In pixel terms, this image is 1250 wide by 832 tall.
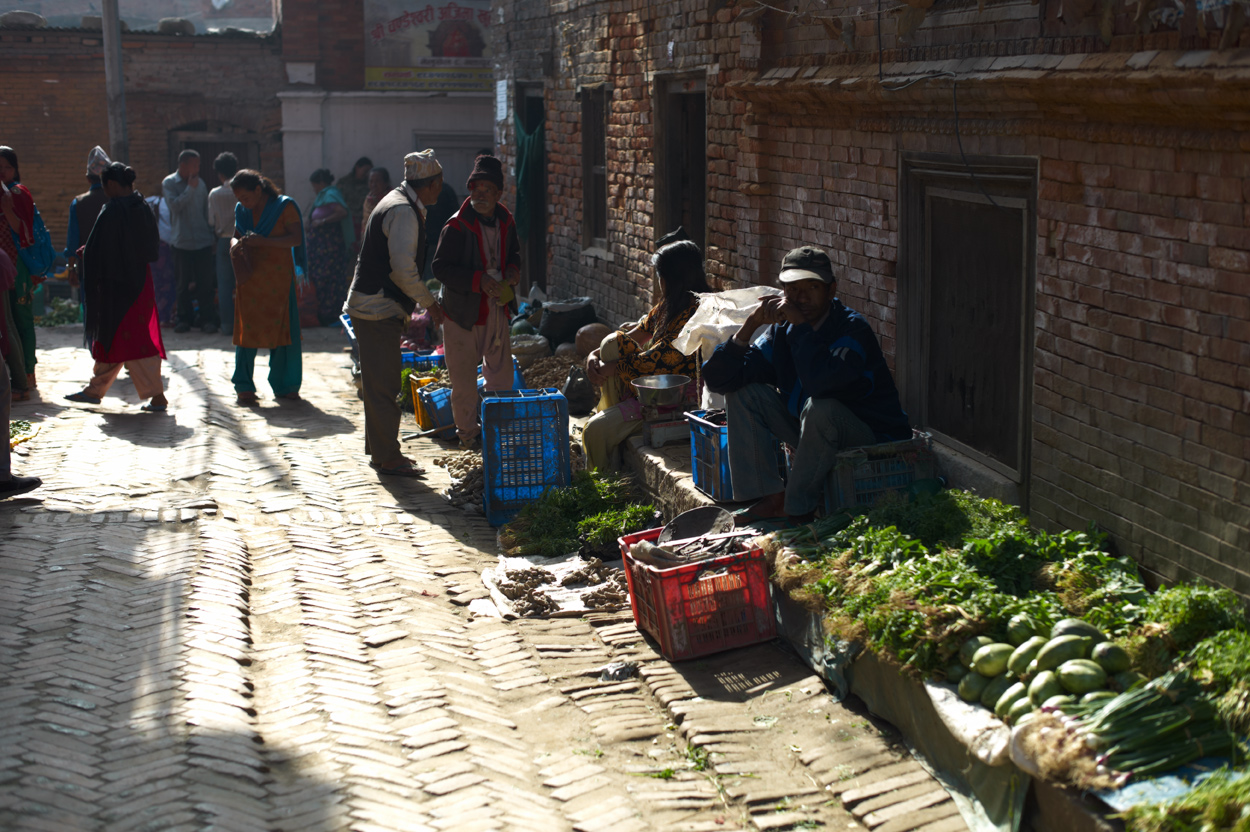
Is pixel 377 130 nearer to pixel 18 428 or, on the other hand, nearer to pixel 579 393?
pixel 18 428

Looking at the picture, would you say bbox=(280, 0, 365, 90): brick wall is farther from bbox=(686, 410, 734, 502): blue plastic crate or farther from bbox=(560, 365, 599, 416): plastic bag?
bbox=(686, 410, 734, 502): blue plastic crate

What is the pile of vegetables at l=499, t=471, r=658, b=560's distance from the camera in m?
6.86

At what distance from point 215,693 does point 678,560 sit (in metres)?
2.03

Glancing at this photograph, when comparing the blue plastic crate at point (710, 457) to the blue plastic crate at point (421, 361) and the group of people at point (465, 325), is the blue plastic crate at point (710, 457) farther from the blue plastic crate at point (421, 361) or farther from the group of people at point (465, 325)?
the blue plastic crate at point (421, 361)

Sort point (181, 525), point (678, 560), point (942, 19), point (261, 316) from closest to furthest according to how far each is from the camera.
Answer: point (678, 560) → point (942, 19) → point (181, 525) → point (261, 316)

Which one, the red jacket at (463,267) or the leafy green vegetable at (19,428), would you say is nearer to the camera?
the red jacket at (463,267)

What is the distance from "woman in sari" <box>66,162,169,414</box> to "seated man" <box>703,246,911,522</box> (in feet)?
20.3

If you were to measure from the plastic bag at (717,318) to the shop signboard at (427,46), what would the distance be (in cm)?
1390

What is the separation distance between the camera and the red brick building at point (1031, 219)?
4.04 metres

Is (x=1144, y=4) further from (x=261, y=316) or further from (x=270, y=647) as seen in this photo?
(x=261, y=316)

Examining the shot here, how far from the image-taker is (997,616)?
13.4 feet

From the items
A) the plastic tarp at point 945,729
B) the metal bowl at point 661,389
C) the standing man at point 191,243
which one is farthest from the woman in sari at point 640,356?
the standing man at point 191,243

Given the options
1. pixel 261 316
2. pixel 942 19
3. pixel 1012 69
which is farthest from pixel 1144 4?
pixel 261 316

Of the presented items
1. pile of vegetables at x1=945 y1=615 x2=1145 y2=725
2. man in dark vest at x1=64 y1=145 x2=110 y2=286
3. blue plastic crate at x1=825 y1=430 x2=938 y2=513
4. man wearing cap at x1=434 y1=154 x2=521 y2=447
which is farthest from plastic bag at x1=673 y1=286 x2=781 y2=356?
man in dark vest at x1=64 y1=145 x2=110 y2=286
